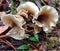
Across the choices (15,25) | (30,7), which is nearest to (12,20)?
(15,25)

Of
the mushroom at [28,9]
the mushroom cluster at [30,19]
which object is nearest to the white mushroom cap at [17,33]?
the mushroom cluster at [30,19]

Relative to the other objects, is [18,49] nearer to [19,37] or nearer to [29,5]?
[19,37]

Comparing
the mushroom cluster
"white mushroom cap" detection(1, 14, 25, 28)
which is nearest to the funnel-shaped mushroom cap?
the mushroom cluster

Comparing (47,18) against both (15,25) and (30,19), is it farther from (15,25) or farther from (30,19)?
(15,25)

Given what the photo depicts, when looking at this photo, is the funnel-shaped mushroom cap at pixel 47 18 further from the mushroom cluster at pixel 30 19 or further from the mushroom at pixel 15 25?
the mushroom at pixel 15 25

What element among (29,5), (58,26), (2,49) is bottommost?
(2,49)

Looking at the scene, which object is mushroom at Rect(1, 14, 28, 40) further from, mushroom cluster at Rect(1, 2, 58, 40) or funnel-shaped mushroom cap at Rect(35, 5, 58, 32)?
funnel-shaped mushroom cap at Rect(35, 5, 58, 32)

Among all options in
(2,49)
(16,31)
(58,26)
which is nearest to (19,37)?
(16,31)

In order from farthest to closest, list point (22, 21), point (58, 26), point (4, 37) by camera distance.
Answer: point (58, 26)
point (4, 37)
point (22, 21)
